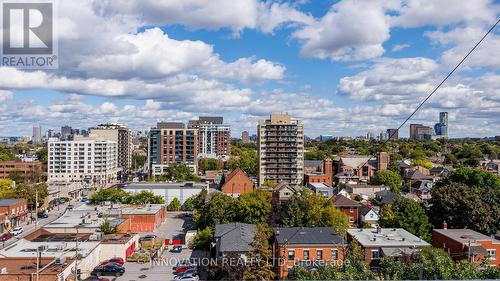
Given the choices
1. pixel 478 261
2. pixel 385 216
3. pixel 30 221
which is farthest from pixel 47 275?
pixel 30 221

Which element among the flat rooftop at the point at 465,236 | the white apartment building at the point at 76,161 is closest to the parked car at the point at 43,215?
the white apartment building at the point at 76,161

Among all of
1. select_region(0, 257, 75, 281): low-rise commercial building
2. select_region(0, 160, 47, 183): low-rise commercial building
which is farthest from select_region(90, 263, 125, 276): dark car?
select_region(0, 160, 47, 183): low-rise commercial building

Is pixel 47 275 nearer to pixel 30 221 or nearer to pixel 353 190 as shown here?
pixel 30 221

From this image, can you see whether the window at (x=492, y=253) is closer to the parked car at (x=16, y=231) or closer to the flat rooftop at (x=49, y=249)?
the flat rooftop at (x=49, y=249)

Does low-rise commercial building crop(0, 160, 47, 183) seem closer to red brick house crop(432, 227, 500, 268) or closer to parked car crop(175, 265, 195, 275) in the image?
parked car crop(175, 265, 195, 275)

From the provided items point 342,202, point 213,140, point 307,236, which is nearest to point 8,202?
point 307,236
